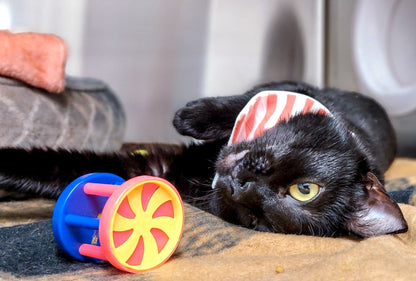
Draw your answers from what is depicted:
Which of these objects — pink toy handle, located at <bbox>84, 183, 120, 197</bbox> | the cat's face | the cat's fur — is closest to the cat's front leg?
the cat's fur

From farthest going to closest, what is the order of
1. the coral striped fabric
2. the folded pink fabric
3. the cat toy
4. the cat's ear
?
1. the folded pink fabric
2. the coral striped fabric
3. the cat's ear
4. the cat toy

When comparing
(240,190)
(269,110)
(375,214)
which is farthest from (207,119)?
(375,214)

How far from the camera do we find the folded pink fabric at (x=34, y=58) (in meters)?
1.31

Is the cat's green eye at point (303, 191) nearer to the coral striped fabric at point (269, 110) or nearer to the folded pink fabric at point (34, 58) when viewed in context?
the coral striped fabric at point (269, 110)

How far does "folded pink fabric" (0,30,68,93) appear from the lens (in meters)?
1.31

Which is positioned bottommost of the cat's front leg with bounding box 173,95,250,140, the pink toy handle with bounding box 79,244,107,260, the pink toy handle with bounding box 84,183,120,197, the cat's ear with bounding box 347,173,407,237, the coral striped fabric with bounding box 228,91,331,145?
the pink toy handle with bounding box 79,244,107,260

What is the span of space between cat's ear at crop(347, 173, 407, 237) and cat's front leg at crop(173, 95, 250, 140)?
0.37 meters

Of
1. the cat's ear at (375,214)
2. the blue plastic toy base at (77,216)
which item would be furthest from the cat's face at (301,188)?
the blue plastic toy base at (77,216)

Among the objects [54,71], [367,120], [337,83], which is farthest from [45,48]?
[337,83]

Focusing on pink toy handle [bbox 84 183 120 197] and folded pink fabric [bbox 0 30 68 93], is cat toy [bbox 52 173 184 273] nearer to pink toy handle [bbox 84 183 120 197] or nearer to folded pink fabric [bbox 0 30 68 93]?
pink toy handle [bbox 84 183 120 197]

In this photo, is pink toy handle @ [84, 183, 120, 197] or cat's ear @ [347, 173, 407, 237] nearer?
pink toy handle @ [84, 183, 120, 197]

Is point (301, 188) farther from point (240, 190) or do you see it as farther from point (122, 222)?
point (122, 222)

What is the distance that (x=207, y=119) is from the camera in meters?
1.25

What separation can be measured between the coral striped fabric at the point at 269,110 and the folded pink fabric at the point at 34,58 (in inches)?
22.3
